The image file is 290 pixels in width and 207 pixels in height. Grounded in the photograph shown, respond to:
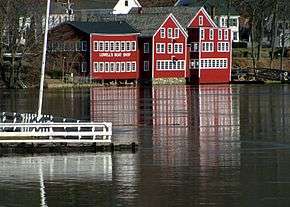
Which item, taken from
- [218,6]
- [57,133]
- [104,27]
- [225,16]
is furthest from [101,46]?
[57,133]

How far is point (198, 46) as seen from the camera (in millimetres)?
124688

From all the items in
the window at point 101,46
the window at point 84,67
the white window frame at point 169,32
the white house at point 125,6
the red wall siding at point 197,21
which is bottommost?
the window at point 84,67

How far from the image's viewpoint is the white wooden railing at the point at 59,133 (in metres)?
35.9

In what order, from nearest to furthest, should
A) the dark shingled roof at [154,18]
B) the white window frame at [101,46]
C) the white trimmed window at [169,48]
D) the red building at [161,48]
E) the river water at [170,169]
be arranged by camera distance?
the river water at [170,169], the white window frame at [101,46], the red building at [161,48], the dark shingled roof at [154,18], the white trimmed window at [169,48]

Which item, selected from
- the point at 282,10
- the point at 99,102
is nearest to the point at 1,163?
the point at 99,102

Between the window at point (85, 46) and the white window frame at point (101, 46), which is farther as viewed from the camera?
the white window frame at point (101, 46)

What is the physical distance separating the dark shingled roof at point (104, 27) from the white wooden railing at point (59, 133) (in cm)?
8027

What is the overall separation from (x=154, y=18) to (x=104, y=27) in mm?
7952

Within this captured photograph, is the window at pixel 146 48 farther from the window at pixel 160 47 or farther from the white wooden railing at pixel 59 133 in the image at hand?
the white wooden railing at pixel 59 133

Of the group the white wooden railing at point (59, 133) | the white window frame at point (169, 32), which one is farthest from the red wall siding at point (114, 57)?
the white wooden railing at point (59, 133)

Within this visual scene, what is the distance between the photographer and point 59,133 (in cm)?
3581

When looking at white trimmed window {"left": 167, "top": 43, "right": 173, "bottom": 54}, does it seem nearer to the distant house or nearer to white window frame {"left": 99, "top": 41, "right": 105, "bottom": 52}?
white window frame {"left": 99, "top": 41, "right": 105, "bottom": 52}

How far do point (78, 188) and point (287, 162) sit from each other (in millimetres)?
9562

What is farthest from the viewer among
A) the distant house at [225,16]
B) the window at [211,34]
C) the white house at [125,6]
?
the white house at [125,6]
